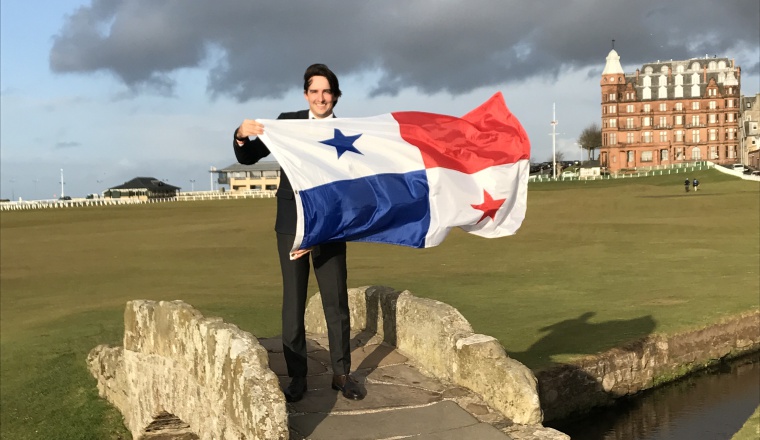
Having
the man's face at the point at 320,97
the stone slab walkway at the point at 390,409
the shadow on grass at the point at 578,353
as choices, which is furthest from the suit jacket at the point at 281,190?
the shadow on grass at the point at 578,353

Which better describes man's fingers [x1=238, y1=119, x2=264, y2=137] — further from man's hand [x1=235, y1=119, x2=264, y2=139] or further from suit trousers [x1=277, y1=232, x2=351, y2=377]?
suit trousers [x1=277, y1=232, x2=351, y2=377]

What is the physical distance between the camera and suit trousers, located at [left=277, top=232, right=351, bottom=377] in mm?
8023

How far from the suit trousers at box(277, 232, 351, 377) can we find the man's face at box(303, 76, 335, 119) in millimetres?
1355

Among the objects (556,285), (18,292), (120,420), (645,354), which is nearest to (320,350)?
(120,420)

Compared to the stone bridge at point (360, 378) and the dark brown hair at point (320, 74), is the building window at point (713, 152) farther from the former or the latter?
the dark brown hair at point (320, 74)

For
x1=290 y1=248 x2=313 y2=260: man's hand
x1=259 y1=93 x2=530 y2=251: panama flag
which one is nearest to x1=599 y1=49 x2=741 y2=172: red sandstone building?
x1=259 y1=93 x2=530 y2=251: panama flag

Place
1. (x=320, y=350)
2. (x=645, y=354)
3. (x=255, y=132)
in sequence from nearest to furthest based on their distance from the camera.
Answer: (x=255, y=132)
(x=320, y=350)
(x=645, y=354)

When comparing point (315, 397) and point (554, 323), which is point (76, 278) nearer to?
point (554, 323)

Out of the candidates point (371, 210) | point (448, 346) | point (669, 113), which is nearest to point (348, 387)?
point (448, 346)

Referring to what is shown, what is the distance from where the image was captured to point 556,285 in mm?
25531

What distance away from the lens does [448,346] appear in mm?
8742

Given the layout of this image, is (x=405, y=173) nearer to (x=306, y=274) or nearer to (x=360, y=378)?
(x=306, y=274)

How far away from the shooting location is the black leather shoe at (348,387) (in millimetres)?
8203

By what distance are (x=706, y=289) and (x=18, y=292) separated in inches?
949
